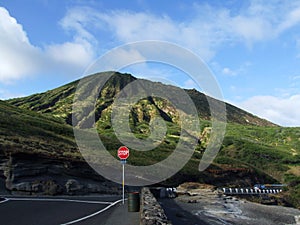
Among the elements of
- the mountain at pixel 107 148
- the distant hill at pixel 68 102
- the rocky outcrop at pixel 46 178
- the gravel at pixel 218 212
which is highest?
the distant hill at pixel 68 102

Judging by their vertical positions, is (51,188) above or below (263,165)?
below

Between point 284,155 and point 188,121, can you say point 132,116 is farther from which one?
point 284,155

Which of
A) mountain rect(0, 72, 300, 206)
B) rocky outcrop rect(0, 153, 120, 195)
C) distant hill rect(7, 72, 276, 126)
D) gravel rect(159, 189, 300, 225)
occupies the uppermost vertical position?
distant hill rect(7, 72, 276, 126)

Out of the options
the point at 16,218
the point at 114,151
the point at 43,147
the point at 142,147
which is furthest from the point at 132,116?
the point at 16,218

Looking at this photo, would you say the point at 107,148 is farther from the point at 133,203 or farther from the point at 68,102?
the point at 68,102

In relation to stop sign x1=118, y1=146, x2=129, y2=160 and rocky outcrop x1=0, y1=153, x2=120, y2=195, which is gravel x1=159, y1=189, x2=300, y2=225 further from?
rocky outcrop x1=0, y1=153, x2=120, y2=195

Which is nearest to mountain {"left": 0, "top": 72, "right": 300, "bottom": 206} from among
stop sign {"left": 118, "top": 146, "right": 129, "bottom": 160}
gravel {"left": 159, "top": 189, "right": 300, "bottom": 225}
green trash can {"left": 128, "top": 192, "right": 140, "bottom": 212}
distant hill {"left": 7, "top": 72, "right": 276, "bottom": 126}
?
distant hill {"left": 7, "top": 72, "right": 276, "bottom": 126}

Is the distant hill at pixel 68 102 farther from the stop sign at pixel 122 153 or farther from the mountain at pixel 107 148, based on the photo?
the stop sign at pixel 122 153

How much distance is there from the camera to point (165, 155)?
65000 mm

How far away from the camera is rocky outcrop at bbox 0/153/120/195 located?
92.9ft

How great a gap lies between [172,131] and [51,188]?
79916 millimetres

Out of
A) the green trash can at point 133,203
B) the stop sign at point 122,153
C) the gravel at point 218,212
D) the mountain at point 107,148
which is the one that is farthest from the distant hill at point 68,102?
the green trash can at point 133,203

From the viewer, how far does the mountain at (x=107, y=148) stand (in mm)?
31016

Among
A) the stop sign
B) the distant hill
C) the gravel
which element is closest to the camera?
the gravel
